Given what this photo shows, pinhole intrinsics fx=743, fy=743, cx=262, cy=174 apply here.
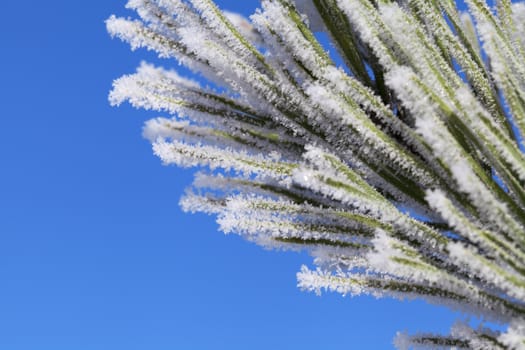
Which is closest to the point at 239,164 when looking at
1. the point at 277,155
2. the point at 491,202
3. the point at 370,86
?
the point at 277,155

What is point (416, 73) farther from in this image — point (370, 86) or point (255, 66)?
point (255, 66)

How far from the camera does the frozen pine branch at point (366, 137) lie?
1539 millimetres

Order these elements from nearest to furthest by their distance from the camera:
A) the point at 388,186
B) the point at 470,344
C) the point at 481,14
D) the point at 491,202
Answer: the point at 491,202 → the point at 470,344 → the point at 388,186 → the point at 481,14

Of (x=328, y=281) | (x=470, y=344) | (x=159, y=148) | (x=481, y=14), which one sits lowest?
(x=470, y=344)

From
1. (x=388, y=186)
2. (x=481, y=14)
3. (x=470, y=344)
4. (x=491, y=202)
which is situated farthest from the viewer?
(x=481, y=14)

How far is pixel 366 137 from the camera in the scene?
1657 millimetres

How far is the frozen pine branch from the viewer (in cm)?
154

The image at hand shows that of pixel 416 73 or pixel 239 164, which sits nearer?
pixel 416 73

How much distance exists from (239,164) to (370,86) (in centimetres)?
41

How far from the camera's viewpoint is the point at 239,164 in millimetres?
1810

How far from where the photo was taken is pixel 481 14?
188cm

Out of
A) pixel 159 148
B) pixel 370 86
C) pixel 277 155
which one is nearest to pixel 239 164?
pixel 277 155

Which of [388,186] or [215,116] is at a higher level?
[215,116]

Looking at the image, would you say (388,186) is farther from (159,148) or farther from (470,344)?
(159,148)
